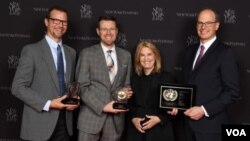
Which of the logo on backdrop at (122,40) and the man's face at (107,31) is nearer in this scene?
the man's face at (107,31)

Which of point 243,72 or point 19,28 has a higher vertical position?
point 19,28

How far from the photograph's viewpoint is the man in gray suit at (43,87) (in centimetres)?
292

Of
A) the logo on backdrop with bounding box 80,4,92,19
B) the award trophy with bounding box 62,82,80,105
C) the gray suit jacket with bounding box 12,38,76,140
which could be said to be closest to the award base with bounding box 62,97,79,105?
the award trophy with bounding box 62,82,80,105

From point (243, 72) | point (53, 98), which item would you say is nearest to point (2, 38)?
point (53, 98)

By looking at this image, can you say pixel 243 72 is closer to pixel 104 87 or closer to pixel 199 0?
pixel 199 0

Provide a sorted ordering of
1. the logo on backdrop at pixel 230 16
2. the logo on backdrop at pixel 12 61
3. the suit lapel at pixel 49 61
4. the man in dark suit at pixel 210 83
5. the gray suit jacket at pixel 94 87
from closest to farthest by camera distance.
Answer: the man in dark suit at pixel 210 83 < the suit lapel at pixel 49 61 < the gray suit jacket at pixel 94 87 < the logo on backdrop at pixel 230 16 < the logo on backdrop at pixel 12 61

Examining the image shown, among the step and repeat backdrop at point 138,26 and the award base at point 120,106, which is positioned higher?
the step and repeat backdrop at point 138,26

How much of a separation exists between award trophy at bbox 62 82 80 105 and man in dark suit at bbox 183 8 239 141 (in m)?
0.90

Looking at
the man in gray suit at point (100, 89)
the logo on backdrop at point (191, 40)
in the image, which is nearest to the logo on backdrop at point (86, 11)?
the man in gray suit at point (100, 89)

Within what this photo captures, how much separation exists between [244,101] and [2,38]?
2577 millimetres

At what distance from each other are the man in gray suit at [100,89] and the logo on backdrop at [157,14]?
0.74 meters

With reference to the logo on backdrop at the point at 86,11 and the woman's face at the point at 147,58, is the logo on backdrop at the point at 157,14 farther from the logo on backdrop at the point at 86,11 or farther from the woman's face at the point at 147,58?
the woman's face at the point at 147,58

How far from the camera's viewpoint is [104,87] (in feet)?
10.3

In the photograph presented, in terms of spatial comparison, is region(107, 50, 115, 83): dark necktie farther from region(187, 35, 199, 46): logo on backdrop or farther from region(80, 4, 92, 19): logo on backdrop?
region(187, 35, 199, 46): logo on backdrop
